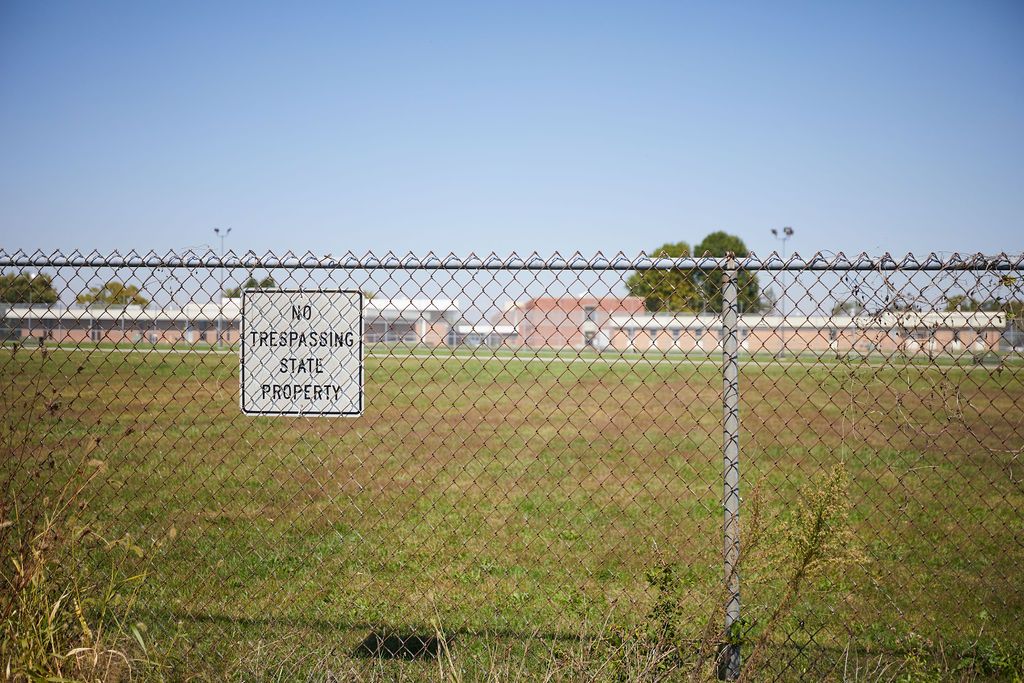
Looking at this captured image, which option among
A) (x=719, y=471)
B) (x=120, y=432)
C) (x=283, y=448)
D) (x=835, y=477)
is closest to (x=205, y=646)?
(x=835, y=477)

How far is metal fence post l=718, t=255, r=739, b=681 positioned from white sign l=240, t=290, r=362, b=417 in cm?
177

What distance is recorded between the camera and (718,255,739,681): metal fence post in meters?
2.88

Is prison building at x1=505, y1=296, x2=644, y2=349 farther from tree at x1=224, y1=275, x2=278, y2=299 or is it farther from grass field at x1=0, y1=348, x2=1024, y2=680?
tree at x1=224, y1=275, x2=278, y2=299

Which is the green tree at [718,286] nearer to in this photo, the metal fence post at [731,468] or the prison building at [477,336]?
the metal fence post at [731,468]

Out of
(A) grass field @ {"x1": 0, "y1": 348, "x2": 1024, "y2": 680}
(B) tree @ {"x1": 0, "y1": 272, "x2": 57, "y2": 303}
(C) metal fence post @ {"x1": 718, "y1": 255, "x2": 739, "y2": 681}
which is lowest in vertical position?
(A) grass field @ {"x1": 0, "y1": 348, "x2": 1024, "y2": 680}

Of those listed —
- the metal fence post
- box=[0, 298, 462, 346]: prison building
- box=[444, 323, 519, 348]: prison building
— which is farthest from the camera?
box=[444, 323, 519, 348]: prison building

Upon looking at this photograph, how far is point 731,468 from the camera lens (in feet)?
9.80

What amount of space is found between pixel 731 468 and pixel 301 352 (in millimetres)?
2166

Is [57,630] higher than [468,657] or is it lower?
higher

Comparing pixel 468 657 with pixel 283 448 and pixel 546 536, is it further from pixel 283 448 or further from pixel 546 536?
pixel 283 448

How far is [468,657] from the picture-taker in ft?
11.2

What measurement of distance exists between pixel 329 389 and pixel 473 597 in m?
1.84

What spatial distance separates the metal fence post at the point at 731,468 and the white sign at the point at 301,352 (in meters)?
1.77

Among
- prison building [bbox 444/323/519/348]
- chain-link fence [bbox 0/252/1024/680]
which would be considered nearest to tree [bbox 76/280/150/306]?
chain-link fence [bbox 0/252/1024/680]
